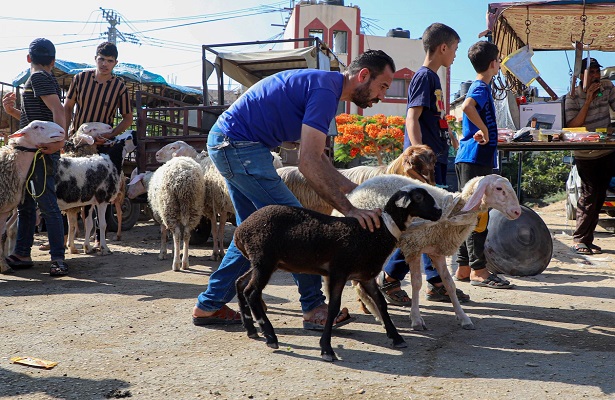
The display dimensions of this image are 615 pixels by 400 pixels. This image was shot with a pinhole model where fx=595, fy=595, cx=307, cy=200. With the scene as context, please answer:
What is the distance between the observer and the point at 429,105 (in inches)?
188

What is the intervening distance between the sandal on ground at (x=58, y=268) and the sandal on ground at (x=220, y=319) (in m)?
2.57

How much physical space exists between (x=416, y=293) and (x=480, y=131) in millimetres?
1766

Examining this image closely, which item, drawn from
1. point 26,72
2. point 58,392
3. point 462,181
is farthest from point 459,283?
point 26,72

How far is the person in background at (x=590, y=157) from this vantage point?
772 centimetres

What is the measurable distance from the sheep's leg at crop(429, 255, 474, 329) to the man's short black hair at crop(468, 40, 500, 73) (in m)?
1.95

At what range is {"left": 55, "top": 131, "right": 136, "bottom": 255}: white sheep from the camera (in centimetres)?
732

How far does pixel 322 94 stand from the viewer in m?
3.50

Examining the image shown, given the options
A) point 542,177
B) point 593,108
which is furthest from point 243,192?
point 542,177

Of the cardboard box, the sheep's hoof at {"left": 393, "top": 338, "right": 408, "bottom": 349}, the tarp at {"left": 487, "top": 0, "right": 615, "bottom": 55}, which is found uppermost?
A: the tarp at {"left": 487, "top": 0, "right": 615, "bottom": 55}

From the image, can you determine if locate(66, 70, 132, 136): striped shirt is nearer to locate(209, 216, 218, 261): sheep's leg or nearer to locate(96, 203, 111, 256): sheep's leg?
locate(96, 203, 111, 256): sheep's leg

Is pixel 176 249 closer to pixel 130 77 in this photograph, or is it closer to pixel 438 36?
pixel 438 36

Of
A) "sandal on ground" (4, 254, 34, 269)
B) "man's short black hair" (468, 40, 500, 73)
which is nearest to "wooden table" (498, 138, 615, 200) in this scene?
"man's short black hair" (468, 40, 500, 73)

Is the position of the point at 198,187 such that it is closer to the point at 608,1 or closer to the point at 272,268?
the point at 272,268

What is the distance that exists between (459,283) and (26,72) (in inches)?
555
